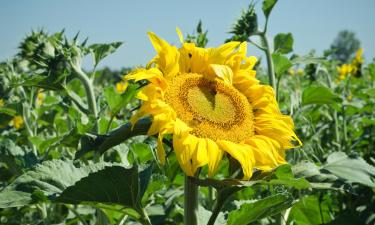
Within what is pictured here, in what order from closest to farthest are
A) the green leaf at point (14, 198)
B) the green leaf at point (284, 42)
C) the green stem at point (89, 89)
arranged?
the green leaf at point (14, 198) < the green stem at point (89, 89) < the green leaf at point (284, 42)

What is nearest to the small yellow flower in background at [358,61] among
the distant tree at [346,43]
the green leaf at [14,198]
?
the green leaf at [14,198]

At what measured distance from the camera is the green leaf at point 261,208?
1146 millimetres

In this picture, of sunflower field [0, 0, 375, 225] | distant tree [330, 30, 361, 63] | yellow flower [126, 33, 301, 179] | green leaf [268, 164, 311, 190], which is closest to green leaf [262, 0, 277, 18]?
sunflower field [0, 0, 375, 225]

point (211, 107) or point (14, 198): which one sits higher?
point (211, 107)

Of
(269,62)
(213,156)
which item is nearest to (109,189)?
(213,156)

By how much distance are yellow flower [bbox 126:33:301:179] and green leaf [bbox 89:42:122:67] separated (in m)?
0.49

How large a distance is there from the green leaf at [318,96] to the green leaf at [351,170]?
315 millimetres

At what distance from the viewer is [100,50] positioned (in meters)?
1.81

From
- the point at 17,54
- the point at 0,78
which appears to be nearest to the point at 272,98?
the point at 17,54

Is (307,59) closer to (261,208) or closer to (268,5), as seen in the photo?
(268,5)

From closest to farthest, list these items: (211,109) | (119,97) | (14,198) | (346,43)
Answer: (14,198) → (211,109) → (119,97) → (346,43)

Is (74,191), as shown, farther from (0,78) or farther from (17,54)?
(0,78)

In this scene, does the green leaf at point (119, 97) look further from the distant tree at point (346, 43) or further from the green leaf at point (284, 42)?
the distant tree at point (346, 43)

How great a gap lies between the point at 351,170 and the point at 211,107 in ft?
2.18
